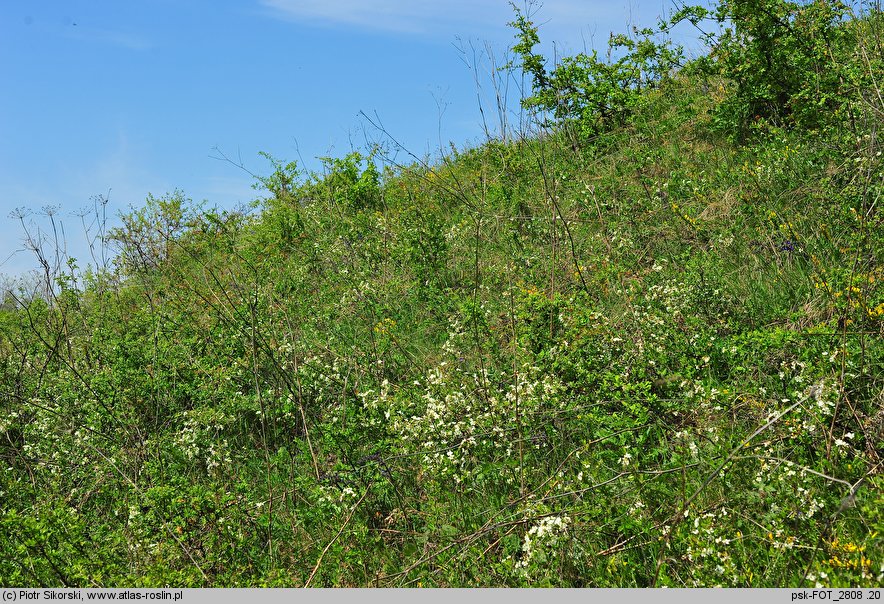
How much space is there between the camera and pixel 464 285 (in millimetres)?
7246

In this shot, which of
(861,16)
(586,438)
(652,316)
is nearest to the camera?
(586,438)

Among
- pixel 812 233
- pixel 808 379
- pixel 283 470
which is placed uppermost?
pixel 812 233

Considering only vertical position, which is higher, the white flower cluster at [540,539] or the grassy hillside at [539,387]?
the grassy hillside at [539,387]

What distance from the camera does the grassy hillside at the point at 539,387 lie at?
11.1 feet

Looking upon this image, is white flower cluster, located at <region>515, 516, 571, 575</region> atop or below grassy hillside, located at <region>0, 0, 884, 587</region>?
below

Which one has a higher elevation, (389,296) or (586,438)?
(389,296)

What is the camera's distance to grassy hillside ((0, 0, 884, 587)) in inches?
133

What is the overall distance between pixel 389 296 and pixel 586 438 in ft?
10.9

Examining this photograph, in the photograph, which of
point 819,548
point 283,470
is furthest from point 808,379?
point 283,470

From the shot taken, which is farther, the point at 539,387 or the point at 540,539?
the point at 539,387

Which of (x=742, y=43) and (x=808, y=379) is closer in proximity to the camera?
(x=808, y=379)

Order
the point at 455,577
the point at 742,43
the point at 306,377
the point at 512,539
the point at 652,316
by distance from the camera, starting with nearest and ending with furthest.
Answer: the point at 455,577
the point at 512,539
the point at 652,316
the point at 306,377
the point at 742,43

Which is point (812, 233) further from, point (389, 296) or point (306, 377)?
point (306, 377)

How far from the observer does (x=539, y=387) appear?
4.43 meters
